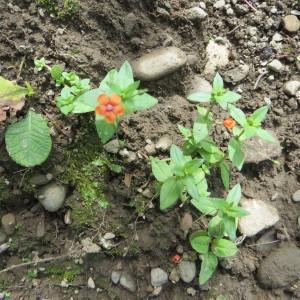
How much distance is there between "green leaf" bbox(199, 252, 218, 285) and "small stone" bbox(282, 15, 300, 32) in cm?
166

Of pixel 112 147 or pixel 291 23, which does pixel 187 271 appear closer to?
pixel 112 147

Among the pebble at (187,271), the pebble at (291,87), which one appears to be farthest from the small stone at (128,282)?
the pebble at (291,87)

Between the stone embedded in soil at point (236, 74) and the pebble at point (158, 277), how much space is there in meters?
1.33

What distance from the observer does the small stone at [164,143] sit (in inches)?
103

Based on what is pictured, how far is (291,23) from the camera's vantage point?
10.1 feet

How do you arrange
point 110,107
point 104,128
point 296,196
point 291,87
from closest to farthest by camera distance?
point 110,107 → point 104,128 → point 296,196 → point 291,87

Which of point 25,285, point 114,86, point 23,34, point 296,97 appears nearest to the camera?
point 114,86

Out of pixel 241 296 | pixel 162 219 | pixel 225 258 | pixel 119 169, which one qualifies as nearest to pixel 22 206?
pixel 119 169

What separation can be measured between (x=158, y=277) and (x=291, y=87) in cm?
150

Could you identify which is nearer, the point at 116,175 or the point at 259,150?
the point at 116,175

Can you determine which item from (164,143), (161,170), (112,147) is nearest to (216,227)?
(161,170)

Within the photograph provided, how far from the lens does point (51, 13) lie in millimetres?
2689

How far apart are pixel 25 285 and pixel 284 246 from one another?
1.53m

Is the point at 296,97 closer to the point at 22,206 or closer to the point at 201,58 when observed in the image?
the point at 201,58
